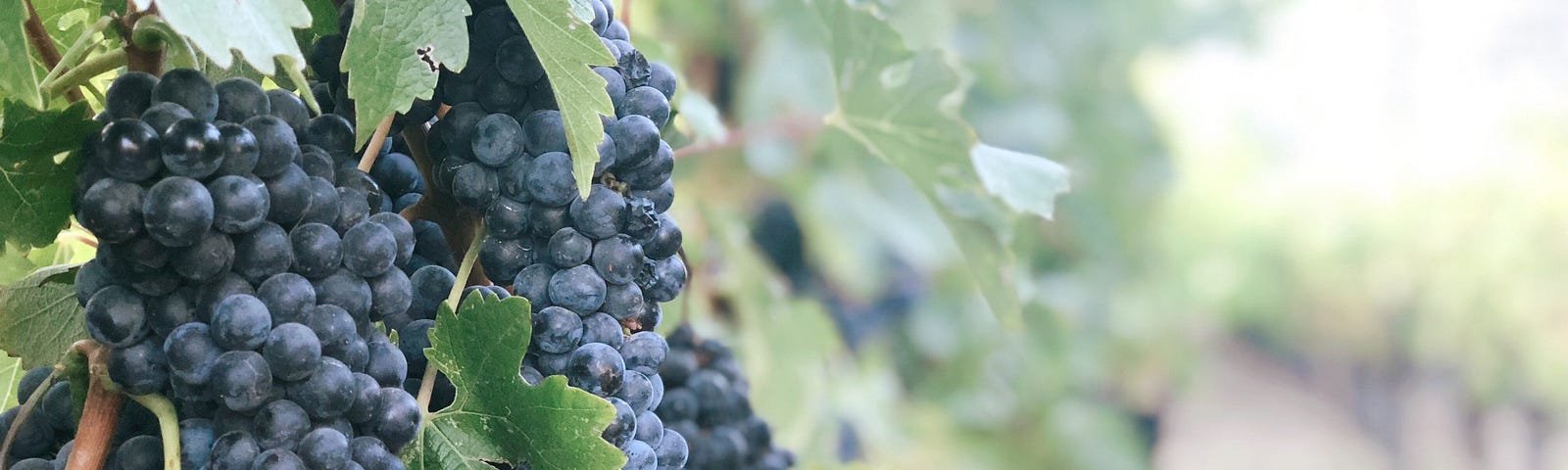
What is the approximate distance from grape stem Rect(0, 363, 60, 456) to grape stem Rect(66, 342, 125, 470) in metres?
0.03

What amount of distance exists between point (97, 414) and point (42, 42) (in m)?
0.14

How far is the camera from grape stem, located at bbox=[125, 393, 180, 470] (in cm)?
32

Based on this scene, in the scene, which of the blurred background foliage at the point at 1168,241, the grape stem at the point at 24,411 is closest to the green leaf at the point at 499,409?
the grape stem at the point at 24,411

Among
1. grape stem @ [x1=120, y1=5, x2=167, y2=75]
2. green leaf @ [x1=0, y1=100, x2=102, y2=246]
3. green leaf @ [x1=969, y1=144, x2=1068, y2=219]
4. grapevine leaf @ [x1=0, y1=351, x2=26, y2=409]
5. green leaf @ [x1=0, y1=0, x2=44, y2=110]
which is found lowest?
grapevine leaf @ [x1=0, y1=351, x2=26, y2=409]

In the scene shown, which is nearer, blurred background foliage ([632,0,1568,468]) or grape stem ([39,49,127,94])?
grape stem ([39,49,127,94])

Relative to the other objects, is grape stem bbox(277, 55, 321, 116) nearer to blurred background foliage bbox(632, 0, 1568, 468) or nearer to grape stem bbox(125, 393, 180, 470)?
grape stem bbox(125, 393, 180, 470)

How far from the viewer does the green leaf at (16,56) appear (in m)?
0.34

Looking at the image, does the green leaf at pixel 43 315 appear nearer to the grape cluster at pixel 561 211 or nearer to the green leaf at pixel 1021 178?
the grape cluster at pixel 561 211

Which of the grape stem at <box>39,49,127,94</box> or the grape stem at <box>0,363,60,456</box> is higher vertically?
the grape stem at <box>39,49,127,94</box>

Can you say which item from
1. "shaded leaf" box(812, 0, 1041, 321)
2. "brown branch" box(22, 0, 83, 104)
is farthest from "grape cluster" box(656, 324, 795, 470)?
"brown branch" box(22, 0, 83, 104)

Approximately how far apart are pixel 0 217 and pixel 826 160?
4.61 feet

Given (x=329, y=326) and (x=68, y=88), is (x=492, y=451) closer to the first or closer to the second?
(x=329, y=326)

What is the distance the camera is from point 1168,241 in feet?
11.4

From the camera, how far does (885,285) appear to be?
205cm
